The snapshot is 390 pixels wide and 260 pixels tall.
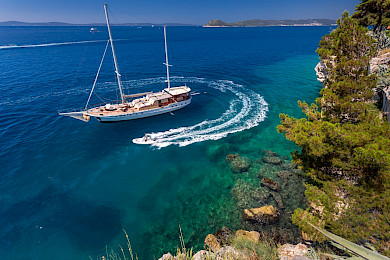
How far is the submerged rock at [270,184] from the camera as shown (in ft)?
78.2

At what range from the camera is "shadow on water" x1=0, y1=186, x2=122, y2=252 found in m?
19.5

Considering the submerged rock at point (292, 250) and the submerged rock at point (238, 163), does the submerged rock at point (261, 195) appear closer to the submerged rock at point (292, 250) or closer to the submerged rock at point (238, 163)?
the submerged rock at point (238, 163)

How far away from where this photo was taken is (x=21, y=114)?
132 ft

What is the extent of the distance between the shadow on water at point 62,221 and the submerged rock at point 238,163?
15982 millimetres

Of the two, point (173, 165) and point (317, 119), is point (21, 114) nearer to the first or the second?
point (173, 165)

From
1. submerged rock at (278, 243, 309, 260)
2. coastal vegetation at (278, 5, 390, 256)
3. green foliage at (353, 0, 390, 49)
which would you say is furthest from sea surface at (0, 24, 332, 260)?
green foliage at (353, 0, 390, 49)

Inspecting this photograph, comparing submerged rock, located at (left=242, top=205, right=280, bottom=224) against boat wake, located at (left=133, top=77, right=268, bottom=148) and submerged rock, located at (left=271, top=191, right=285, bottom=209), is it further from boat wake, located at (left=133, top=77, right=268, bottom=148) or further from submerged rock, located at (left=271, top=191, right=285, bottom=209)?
boat wake, located at (left=133, top=77, right=268, bottom=148)

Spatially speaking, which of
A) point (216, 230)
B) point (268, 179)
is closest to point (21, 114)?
point (216, 230)

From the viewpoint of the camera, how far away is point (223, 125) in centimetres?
3750

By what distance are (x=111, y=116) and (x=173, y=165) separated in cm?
1745

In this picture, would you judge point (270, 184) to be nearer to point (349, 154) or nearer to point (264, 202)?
point (264, 202)

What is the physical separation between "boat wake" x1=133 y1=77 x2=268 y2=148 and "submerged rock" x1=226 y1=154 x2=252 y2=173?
552 centimetres

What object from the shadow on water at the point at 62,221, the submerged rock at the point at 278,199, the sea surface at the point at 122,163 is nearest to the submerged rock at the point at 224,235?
the sea surface at the point at 122,163

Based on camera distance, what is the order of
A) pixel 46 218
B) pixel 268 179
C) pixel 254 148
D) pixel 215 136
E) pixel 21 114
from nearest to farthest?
pixel 46 218 < pixel 268 179 < pixel 254 148 < pixel 215 136 < pixel 21 114
